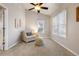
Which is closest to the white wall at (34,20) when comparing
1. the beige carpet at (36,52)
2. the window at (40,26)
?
the window at (40,26)

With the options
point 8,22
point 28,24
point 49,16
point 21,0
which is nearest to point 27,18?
point 28,24

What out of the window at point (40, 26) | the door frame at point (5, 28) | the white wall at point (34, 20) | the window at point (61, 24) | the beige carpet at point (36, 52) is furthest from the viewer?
the white wall at point (34, 20)

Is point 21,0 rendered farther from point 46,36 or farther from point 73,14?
point 46,36

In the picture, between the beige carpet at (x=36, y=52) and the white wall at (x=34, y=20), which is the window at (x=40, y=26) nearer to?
the white wall at (x=34, y=20)

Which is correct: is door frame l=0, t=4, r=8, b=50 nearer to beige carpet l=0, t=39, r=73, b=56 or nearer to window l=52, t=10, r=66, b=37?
beige carpet l=0, t=39, r=73, b=56

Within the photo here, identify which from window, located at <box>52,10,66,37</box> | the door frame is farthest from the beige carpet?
window, located at <box>52,10,66,37</box>

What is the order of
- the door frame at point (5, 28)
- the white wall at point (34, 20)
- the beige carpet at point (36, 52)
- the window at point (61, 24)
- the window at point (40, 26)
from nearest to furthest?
the beige carpet at point (36, 52) < the door frame at point (5, 28) < the window at point (61, 24) < the window at point (40, 26) < the white wall at point (34, 20)

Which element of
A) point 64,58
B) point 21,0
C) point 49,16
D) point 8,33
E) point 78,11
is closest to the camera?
point 64,58

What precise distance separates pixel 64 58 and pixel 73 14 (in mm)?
3383

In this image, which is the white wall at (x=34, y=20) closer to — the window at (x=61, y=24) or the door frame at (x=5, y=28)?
the window at (x=61, y=24)

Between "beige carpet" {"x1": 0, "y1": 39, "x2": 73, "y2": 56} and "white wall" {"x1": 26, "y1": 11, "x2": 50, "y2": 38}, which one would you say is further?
"white wall" {"x1": 26, "y1": 11, "x2": 50, "y2": 38}

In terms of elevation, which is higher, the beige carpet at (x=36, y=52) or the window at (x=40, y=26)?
the window at (x=40, y=26)

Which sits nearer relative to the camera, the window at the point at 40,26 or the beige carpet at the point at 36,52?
the beige carpet at the point at 36,52

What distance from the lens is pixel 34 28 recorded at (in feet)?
30.6
